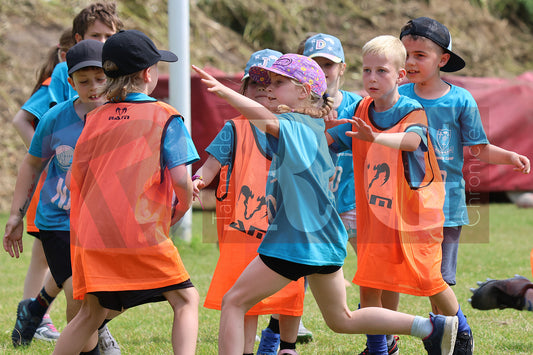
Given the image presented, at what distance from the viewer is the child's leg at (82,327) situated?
3.36 meters

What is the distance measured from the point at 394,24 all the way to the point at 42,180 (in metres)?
14.0

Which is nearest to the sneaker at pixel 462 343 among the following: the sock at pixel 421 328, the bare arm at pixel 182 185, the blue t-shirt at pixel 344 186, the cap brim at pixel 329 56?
the sock at pixel 421 328

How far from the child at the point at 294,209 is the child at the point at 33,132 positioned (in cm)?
182

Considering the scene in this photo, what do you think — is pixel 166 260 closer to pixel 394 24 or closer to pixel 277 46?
pixel 277 46

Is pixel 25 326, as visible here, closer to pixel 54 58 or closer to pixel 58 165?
pixel 58 165

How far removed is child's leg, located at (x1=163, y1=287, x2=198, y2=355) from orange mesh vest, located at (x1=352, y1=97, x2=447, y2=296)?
3.67 ft

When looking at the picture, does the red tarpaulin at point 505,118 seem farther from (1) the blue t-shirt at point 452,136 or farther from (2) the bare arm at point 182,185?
(2) the bare arm at point 182,185

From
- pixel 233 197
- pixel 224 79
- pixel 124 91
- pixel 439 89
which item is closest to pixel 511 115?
pixel 224 79

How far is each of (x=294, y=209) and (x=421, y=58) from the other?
1634 millimetres

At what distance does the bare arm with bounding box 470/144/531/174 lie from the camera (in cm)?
424

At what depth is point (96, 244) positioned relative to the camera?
328 centimetres

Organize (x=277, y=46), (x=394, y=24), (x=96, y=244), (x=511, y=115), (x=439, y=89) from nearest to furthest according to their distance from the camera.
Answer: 1. (x=96, y=244)
2. (x=439, y=89)
3. (x=511, y=115)
4. (x=277, y=46)
5. (x=394, y=24)

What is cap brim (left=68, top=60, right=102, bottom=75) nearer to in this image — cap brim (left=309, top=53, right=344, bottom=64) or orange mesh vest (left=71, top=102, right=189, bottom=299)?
orange mesh vest (left=71, top=102, right=189, bottom=299)

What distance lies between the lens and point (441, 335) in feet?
11.9
